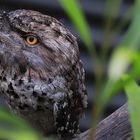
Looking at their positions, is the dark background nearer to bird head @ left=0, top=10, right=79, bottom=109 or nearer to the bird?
the bird

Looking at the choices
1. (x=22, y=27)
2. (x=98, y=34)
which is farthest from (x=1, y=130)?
(x=98, y=34)

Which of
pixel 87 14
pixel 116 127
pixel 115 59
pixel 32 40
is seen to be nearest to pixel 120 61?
pixel 115 59

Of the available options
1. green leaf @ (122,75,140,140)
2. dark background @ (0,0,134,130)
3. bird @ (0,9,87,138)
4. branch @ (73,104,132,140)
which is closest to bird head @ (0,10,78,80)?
bird @ (0,9,87,138)

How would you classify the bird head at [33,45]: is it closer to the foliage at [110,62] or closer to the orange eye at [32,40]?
the orange eye at [32,40]

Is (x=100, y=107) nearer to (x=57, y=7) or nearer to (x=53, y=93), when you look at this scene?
(x=53, y=93)

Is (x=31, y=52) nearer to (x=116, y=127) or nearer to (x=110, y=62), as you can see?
(x=116, y=127)

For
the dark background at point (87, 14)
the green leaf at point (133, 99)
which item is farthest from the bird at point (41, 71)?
the dark background at point (87, 14)
